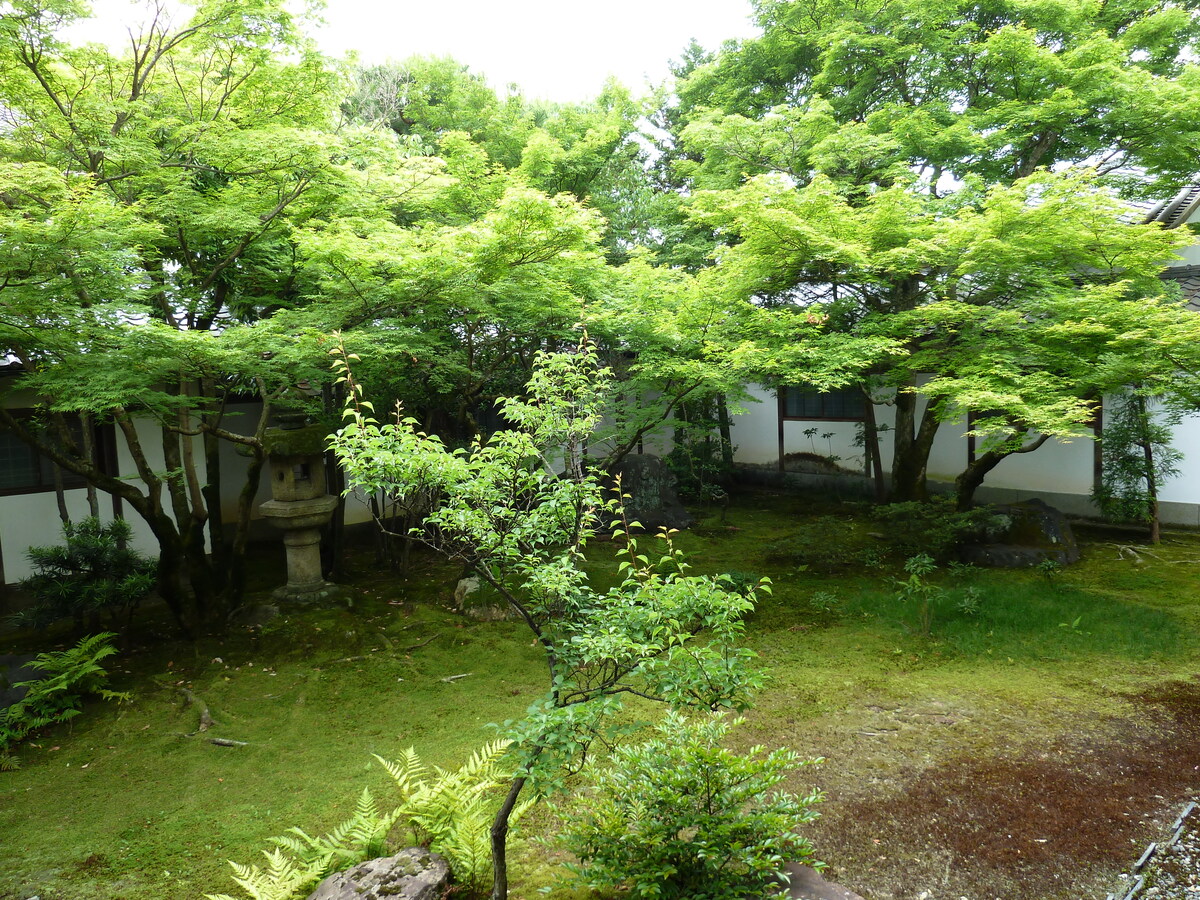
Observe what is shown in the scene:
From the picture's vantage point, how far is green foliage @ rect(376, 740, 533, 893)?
3.83 metres

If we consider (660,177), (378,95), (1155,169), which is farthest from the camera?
(660,177)

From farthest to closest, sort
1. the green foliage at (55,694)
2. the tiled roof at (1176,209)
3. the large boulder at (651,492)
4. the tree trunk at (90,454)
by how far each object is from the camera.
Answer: the large boulder at (651,492) → the tiled roof at (1176,209) → the tree trunk at (90,454) → the green foliage at (55,694)

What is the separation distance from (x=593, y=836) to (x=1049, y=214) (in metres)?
7.88

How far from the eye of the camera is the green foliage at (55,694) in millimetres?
6289

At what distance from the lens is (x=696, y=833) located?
3.46 m

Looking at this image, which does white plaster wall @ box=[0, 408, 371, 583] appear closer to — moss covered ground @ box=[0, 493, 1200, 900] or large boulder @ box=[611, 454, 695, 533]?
moss covered ground @ box=[0, 493, 1200, 900]

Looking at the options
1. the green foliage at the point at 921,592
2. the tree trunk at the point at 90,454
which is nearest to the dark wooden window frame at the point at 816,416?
the green foliage at the point at 921,592

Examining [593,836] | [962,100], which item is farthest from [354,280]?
[962,100]

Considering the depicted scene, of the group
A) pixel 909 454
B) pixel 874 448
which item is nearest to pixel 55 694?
pixel 909 454

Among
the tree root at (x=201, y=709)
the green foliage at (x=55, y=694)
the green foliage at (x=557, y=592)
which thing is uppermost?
the green foliage at (x=557, y=592)

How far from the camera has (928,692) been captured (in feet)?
21.2

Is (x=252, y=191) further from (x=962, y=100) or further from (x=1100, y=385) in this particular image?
(x=962, y=100)

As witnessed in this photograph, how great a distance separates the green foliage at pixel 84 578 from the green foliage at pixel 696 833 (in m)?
7.03

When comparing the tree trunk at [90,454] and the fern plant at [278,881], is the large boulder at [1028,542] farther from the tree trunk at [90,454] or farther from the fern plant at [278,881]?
the tree trunk at [90,454]
